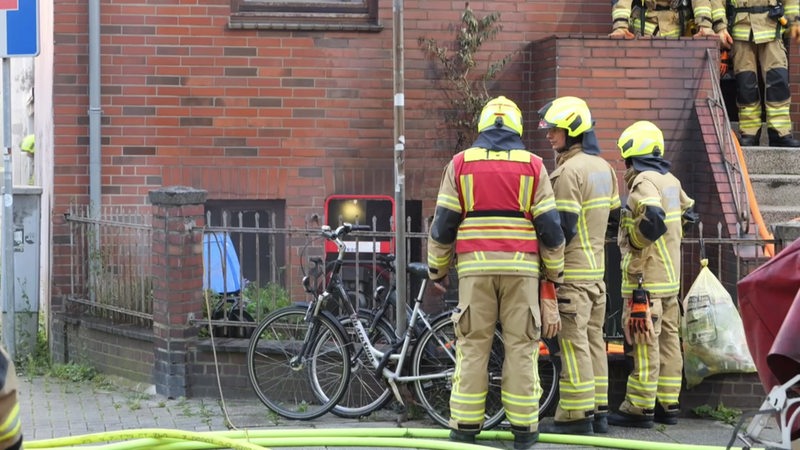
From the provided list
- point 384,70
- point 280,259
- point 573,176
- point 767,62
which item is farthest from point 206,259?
point 767,62

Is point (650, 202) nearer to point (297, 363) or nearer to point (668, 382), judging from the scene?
point (668, 382)

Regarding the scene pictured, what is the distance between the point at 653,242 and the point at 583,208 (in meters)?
0.53

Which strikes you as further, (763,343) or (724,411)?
(724,411)

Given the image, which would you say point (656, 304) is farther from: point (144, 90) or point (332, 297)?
point (144, 90)

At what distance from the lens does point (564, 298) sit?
7238 millimetres

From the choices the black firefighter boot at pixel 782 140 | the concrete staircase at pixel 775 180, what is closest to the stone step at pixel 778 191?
the concrete staircase at pixel 775 180

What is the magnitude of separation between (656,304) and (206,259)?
3297 mm

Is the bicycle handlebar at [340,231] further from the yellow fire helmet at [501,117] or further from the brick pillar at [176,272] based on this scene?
the yellow fire helmet at [501,117]

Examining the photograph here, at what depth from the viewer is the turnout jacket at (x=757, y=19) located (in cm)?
1009

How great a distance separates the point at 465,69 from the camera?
33.1 ft

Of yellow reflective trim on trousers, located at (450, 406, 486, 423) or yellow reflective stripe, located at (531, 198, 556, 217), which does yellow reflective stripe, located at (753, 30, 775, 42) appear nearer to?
yellow reflective stripe, located at (531, 198, 556, 217)

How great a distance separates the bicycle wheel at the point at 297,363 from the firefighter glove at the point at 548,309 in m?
1.39

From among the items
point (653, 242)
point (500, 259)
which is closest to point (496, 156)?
point (500, 259)

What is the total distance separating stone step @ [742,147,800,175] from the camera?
10.0 metres
